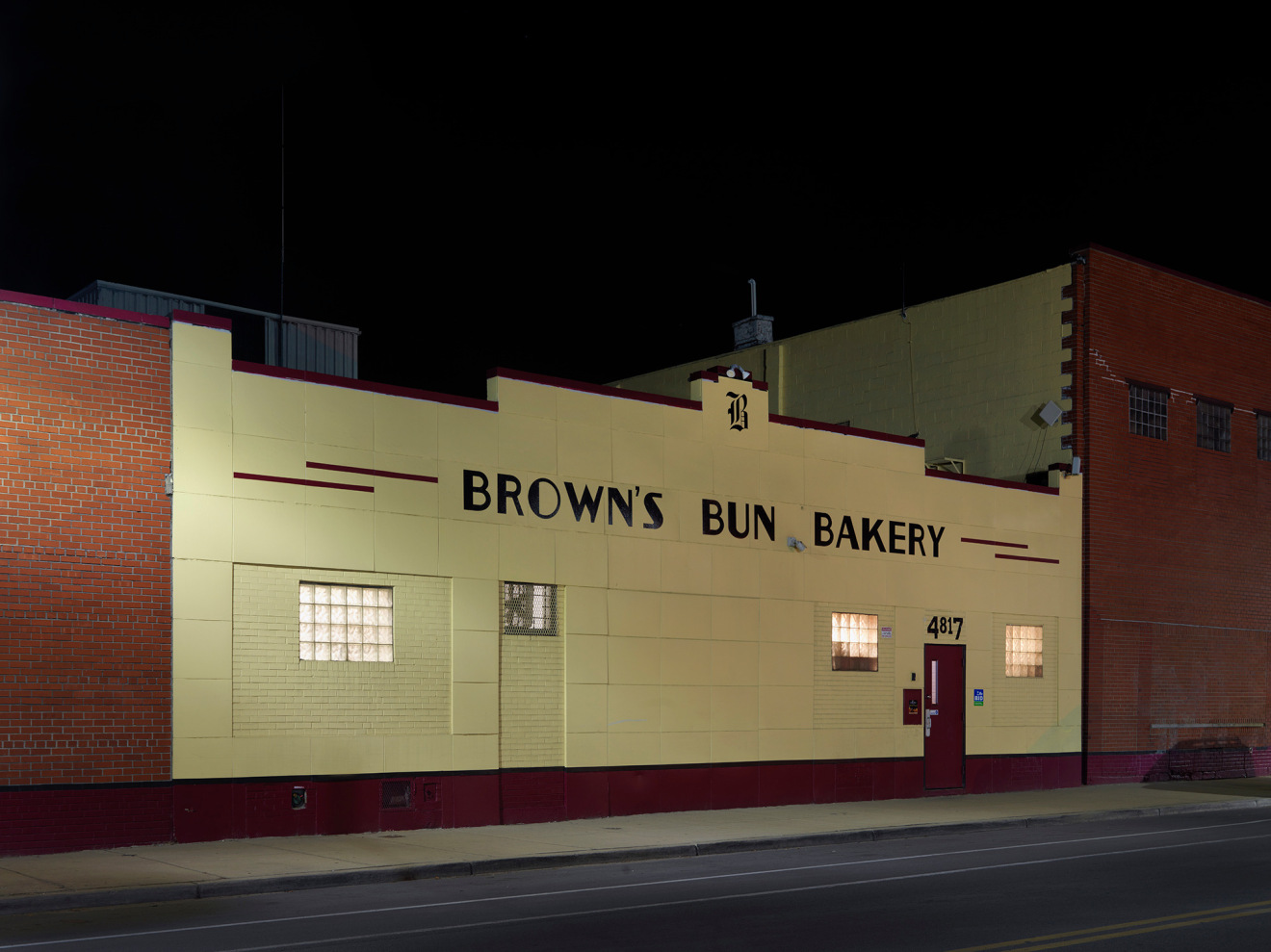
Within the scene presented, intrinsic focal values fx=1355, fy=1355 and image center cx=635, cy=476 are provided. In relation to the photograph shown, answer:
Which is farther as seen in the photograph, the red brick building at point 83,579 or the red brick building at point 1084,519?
the red brick building at point 1084,519

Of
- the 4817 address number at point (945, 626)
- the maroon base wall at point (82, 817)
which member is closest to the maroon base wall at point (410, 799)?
the maroon base wall at point (82, 817)

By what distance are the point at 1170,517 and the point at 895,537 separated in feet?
25.5

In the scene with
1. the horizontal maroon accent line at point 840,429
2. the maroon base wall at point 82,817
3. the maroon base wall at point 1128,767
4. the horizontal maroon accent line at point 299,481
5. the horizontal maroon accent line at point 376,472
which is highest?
the horizontal maroon accent line at point 840,429

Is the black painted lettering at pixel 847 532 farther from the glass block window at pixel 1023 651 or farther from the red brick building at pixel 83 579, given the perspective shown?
the red brick building at pixel 83 579

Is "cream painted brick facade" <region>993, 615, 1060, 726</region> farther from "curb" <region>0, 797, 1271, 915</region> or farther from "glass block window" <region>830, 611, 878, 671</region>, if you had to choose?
"curb" <region>0, 797, 1271, 915</region>

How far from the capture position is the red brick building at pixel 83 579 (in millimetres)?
14820

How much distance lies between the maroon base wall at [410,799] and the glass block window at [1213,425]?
31.5ft

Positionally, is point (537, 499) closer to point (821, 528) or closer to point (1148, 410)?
point (821, 528)

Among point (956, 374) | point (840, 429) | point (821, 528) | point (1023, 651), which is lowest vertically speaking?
point (1023, 651)

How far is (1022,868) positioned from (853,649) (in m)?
8.50

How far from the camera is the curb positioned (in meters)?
12.1

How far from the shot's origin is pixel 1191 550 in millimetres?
28406

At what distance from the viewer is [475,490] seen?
18.7m

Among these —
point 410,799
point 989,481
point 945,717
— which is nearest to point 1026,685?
point 945,717
